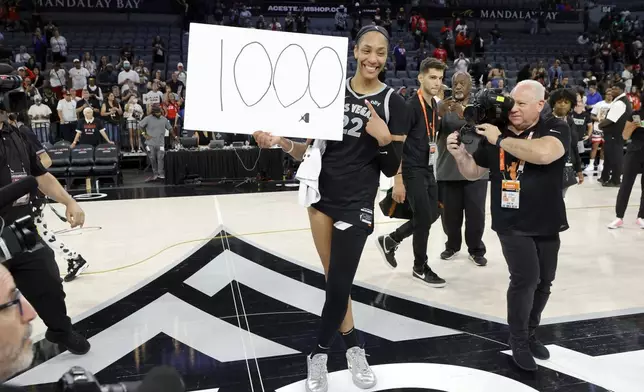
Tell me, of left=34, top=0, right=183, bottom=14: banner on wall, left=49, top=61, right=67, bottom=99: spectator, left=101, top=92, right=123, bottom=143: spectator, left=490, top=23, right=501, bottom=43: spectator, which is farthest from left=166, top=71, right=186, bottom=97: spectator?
left=490, top=23, right=501, bottom=43: spectator

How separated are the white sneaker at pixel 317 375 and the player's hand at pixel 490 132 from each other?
1.48m

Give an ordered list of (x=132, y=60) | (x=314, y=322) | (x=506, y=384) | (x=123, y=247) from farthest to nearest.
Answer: (x=132, y=60), (x=123, y=247), (x=314, y=322), (x=506, y=384)

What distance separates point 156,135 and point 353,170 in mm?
8684

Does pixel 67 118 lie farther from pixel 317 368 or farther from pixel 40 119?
pixel 317 368

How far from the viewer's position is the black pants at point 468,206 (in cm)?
525

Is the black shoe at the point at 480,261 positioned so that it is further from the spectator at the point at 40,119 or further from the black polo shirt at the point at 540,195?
the spectator at the point at 40,119

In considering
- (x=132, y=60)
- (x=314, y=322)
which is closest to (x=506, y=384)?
(x=314, y=322)

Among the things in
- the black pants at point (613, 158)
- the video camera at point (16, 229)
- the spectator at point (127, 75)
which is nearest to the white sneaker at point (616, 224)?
the black pants at point (613, 158)

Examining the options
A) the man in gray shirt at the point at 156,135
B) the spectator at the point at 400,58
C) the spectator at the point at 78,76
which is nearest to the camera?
the man in gray shirt at the point at 156,135

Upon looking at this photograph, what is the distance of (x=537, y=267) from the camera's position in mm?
3170

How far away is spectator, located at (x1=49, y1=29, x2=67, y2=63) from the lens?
15727mm

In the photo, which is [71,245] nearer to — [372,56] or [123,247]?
[123,247]

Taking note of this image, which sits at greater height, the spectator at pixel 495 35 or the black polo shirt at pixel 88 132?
the spectator at pixel 495 35

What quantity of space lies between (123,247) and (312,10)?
1790cm
